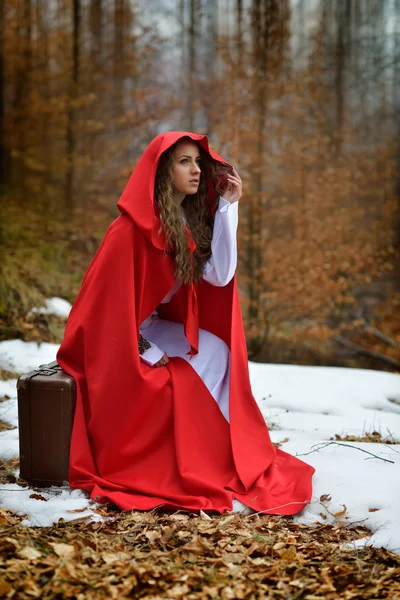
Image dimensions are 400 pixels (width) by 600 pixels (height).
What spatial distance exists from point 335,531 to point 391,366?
4996mm

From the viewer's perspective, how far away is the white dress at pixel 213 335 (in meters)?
3.18

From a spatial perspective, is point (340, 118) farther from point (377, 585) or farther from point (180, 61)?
point (377, 585)

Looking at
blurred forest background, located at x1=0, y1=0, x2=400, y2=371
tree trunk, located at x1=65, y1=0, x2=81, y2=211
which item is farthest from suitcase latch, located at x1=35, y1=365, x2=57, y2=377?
tree trunk, located at x1=65, y1=0, x2=81, y2=211

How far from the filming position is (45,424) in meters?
3.06

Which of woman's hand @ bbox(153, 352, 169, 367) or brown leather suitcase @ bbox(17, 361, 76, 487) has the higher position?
woman's hand @ bbox(153, 352, 169, 367)

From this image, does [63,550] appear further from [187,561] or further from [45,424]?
[45,424]

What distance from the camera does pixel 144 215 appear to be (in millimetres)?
3062

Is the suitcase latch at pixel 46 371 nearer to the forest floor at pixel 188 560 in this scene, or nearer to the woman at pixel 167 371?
the woman at pixel 167 371

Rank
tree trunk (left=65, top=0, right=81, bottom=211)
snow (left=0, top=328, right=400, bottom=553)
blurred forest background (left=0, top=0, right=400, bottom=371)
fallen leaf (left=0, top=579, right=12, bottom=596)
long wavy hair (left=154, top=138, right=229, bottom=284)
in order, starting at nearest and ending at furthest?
fallen leaf (left=0, top=579, right=12, bottom=596)
snow (left=0, top=328, right=400, bottom=553)
long wavy hair (left=154, top=138, right=229, bottom=284)
blurred forest background (left=0, top=0, right=400, bottom=371)
tree trunk (left=65, top=0, right=81, bottom=211)

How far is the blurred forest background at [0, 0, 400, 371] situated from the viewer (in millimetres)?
7246

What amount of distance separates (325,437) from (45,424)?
1.87 m

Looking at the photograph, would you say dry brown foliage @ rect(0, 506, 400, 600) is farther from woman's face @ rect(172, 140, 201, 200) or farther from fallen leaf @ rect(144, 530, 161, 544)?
woman's face @ rect(172, 140, 201, 200)

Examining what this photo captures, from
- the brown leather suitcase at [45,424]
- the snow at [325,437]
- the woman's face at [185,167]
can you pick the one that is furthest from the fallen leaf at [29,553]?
the woman's face at [185,167]

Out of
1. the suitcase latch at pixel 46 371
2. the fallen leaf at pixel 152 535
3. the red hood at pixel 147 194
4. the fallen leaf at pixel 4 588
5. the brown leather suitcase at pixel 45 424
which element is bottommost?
the fallen leaf at pixel 152 535
